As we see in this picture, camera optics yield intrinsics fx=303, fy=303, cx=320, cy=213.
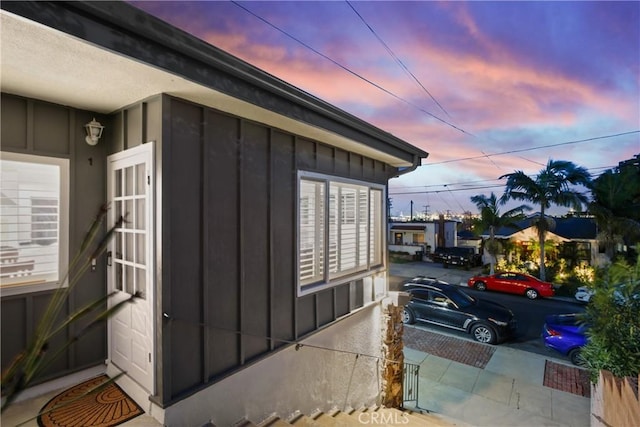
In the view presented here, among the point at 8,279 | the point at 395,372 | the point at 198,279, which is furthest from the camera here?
the point at 395,372

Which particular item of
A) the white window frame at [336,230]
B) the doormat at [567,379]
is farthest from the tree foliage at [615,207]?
the white window frame at [336,230]

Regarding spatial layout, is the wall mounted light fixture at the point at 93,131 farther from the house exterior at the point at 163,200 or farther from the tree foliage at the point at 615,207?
the tree foliage at the point at 615,207

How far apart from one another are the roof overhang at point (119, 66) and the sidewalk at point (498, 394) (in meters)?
6.15

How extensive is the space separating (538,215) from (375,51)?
13032 mm

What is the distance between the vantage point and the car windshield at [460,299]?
31.1 ft

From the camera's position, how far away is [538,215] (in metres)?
15.2

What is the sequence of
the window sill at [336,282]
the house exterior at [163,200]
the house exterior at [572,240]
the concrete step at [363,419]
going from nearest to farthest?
the house exterior at [163,200] < the concrete step at [363,419] < the window sill at [336,282] < the house exterior at [572,240]

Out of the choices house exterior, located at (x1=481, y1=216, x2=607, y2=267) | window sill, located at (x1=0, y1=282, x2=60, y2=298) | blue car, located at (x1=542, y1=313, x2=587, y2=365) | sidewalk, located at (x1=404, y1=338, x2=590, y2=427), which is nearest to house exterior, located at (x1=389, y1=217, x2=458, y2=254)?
house exterior, located at (x1=481, y1=216, x2=607, y2=267)

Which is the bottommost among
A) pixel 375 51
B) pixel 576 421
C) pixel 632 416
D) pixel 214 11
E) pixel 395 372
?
pixel 576 421

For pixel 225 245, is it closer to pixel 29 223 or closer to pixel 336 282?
pixel 29 223

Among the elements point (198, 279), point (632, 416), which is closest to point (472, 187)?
point (632, 416)

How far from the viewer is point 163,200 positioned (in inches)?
105

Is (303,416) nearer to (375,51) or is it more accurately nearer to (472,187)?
(375,51)

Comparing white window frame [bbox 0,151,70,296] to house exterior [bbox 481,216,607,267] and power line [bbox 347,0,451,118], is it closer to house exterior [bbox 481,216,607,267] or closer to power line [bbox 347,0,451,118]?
power line [bbox 347,0,451,118]
